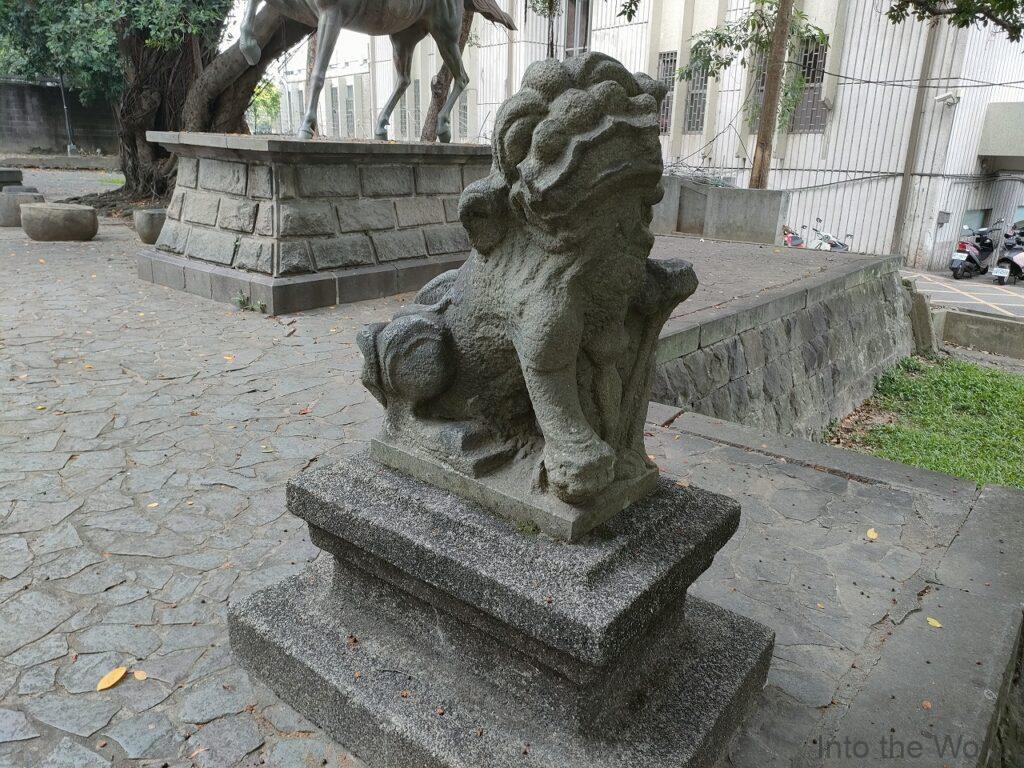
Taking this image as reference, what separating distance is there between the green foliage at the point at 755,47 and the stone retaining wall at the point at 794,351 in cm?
489

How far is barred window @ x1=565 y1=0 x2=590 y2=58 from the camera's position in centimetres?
1836

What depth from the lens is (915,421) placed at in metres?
7.60

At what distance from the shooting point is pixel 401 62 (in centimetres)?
757

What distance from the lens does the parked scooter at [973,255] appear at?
547 inches

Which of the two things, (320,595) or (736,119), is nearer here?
(320,595)

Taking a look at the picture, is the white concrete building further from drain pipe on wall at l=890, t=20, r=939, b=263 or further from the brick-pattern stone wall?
the brick-pattern stone wall

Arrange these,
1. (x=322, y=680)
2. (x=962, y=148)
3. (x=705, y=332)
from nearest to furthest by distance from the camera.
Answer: (x=322, y=680) → (x=705, y=332) → (x=962, y=148)

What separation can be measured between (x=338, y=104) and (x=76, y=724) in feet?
90.1

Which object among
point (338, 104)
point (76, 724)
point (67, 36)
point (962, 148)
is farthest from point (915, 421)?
point (338, 104)

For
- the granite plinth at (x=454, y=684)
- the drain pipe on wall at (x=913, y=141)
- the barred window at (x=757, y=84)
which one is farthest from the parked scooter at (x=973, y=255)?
the granite plinth at (x=454, y=684)

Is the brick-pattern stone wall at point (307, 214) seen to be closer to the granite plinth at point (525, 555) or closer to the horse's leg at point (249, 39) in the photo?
the horse's leg at point (249, 39)

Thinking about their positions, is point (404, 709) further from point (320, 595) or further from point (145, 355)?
point (145, 355)

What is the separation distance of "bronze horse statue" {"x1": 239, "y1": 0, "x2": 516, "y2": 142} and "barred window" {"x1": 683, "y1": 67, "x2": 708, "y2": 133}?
10.8 metres

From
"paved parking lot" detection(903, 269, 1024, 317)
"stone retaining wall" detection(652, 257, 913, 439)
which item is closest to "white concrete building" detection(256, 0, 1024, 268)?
"paved parking lot" detection(903, 269, 1024, 317)
